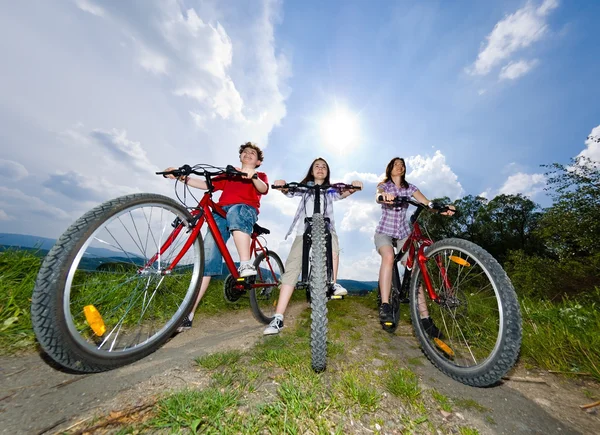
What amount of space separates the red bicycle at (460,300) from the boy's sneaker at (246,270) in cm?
208

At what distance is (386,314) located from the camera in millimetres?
3465

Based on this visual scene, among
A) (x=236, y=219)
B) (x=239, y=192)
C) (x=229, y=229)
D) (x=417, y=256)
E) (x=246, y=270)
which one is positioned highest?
(x=239, y=192)

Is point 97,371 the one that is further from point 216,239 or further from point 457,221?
point 457,221

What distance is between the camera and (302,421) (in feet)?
4.62

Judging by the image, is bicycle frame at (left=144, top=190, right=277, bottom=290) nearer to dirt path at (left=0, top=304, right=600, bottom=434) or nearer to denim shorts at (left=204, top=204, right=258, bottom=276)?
denim shorts at (left=204, top=204, right=258, bottom=276)

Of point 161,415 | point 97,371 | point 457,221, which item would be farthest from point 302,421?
point 457,221

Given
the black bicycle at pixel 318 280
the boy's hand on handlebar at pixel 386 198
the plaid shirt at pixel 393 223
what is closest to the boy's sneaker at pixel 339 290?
Answer: the black bicycle at pixel 318 280

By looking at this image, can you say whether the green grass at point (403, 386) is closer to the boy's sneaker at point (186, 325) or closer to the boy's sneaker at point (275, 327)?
the boy's sneaker at point (275, 327)

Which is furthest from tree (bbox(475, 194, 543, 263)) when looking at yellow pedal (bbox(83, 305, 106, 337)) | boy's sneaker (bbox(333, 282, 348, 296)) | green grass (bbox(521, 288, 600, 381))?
yellow pedal (bbox(83, 305, 106, 337))

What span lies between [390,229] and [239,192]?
2465 millimetres

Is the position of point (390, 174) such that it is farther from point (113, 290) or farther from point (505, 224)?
point (505, 224)

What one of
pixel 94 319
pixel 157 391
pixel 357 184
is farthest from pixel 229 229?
pixel 157 391

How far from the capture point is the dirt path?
148cm

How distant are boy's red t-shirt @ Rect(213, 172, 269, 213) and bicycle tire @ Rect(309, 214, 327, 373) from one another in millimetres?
1437
